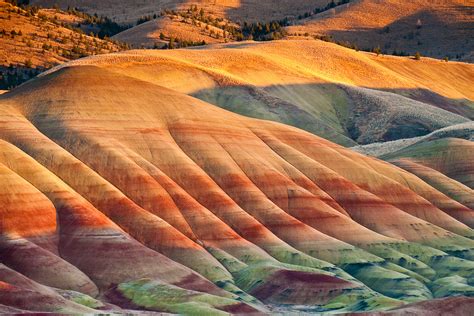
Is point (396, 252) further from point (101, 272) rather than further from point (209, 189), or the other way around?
point (101, 272)

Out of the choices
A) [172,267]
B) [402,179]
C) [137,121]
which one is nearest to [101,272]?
[172,267]

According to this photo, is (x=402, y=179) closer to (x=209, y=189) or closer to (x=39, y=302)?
(x=209, y=189)

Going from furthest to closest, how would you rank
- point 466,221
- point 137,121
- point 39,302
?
point 466,221 < point 137,121 < point 39,302

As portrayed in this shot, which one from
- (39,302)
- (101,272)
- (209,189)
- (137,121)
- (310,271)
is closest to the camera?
(39,302)

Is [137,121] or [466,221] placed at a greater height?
[137,121]

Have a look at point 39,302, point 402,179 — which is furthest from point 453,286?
point 39,302

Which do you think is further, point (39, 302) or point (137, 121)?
point (137, 121)
